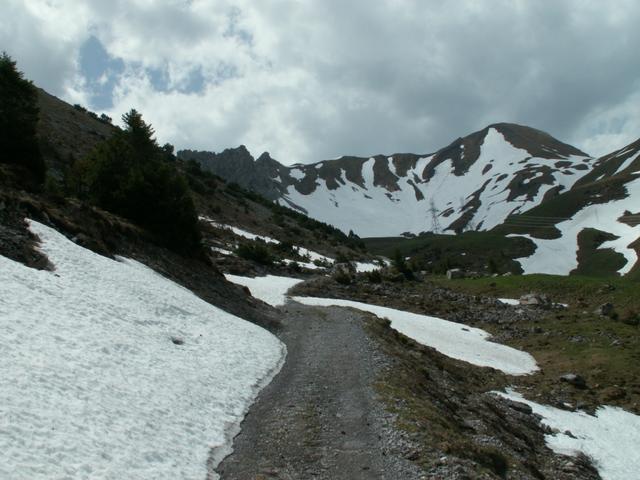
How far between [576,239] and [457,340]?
123520 millimetres

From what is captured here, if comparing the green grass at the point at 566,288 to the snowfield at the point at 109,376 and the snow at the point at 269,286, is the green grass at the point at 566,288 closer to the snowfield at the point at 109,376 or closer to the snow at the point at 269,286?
the snow at the point at 269,286

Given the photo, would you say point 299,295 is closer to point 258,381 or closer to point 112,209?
point 112,209

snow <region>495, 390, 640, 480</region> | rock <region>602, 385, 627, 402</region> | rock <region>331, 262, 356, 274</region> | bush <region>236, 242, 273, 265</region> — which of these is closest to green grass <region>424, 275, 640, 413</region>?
rock <region>602, 385, 627, 402</region>

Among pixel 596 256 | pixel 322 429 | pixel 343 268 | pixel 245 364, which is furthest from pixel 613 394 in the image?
pixel 596 256

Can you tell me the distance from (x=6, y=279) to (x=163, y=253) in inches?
702

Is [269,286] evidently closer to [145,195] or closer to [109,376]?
[145,195]

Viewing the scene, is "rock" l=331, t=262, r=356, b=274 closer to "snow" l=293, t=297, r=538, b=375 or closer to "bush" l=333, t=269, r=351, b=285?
"bush" l=333, t=269, r=351, b=285

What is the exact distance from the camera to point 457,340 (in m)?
39.2

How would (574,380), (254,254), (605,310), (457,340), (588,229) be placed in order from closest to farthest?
1. (574,380)
2. (457,340)
3. (605,310)
4. (254,254)
5. (588,229)

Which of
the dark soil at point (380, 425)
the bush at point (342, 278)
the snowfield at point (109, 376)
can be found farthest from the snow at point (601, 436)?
the bush at point (342, 278)

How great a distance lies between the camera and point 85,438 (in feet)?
32.0

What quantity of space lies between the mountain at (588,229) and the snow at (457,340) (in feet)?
238

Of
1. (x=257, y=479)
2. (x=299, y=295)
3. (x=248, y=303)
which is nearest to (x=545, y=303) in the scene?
(x=299, y=295)

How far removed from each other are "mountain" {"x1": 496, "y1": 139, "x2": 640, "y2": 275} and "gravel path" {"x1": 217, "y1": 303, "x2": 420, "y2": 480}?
9762cm
